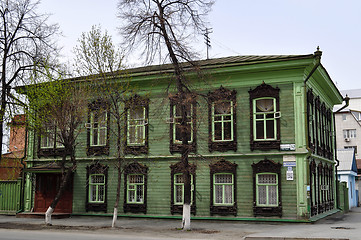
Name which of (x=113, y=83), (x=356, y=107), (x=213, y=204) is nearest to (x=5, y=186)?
(x=113, y=83)

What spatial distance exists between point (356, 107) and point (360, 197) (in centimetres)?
3927

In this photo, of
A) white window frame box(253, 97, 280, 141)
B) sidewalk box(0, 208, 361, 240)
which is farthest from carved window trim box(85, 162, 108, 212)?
white window frame box(253, 97, 280, 141)

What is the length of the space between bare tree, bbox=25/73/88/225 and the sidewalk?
2.14 m

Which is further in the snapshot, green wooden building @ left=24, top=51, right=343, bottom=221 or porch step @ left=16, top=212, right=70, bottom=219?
porch step @ left=16, top=212, right=70, bottom=219

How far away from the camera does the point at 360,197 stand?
4641cm

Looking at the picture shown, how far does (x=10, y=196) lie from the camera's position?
28.4 meters

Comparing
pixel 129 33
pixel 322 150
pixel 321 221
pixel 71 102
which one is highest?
pixel 129 33

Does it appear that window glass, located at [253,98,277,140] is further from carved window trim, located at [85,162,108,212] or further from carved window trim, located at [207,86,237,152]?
carved window trim, located at [85,162,108,212]

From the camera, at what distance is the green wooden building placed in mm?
21812

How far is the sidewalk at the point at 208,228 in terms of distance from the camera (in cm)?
1688

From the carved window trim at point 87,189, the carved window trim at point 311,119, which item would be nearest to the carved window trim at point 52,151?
the carved window trim at point 87,189

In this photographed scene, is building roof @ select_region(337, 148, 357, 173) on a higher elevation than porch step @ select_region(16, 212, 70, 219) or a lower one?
higher

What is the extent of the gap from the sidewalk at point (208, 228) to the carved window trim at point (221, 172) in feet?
1.79

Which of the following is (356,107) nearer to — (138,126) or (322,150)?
(322,150)
